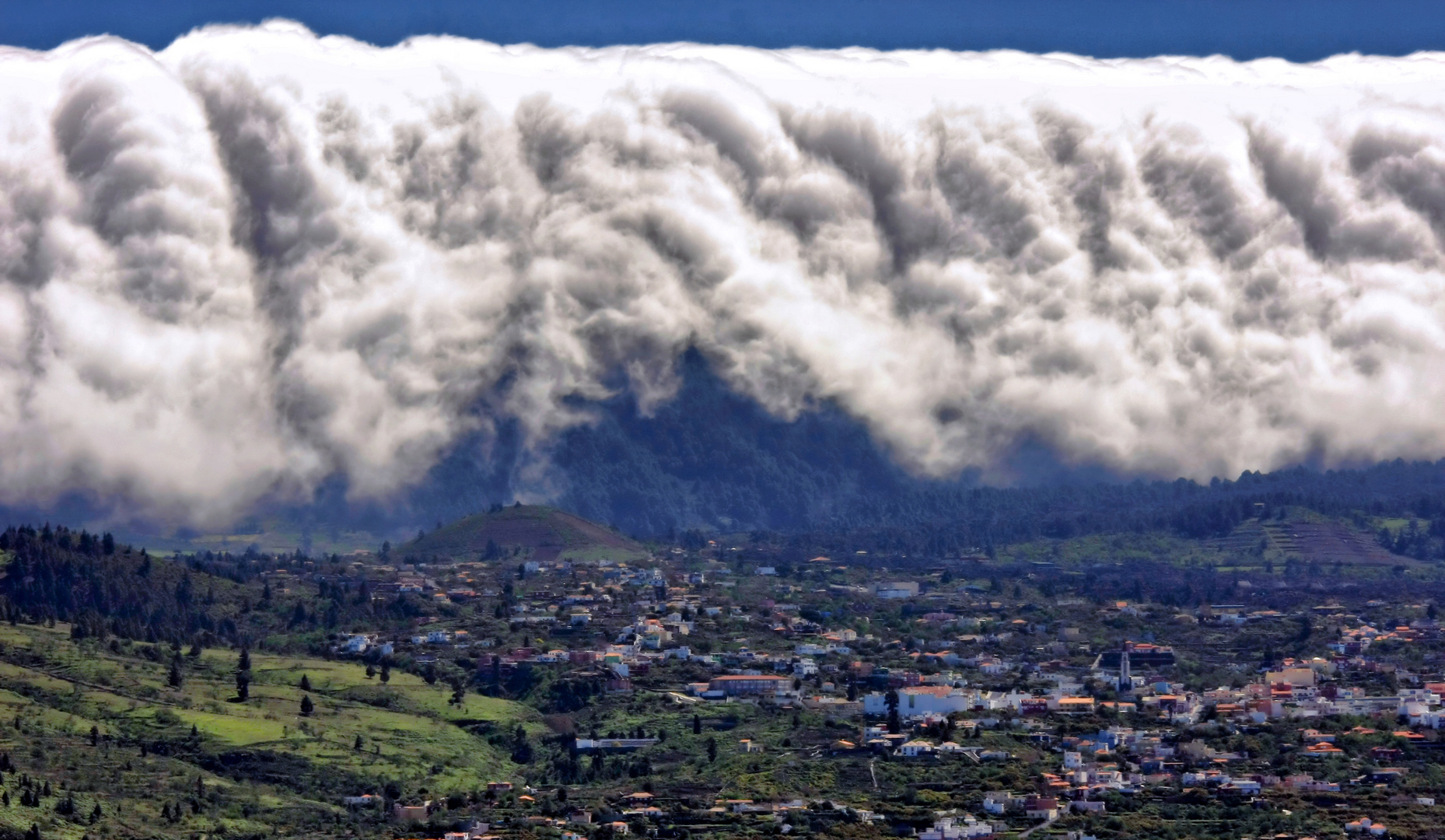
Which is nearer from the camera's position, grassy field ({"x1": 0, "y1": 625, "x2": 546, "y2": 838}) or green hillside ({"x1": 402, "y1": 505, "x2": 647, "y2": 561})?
grassy field ({"x1": 0, "y1": 625, "x2": 546, "y2": 838})

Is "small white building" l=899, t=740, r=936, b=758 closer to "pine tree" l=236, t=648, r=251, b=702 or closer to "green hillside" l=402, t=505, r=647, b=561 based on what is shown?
"pine tree" l=236, t=648, r=251, b=702

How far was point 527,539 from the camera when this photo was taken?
174m

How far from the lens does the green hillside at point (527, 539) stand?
171625 mm

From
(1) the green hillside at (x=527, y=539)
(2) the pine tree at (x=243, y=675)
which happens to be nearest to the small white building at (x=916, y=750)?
(2) the pine tree at (x=243, y=675)

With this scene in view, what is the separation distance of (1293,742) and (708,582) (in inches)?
2326

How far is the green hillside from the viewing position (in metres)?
172

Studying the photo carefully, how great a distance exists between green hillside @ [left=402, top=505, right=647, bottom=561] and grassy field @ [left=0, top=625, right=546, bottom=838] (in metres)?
46.3

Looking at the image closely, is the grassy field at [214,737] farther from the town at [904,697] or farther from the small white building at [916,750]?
the small white building at [916,750]

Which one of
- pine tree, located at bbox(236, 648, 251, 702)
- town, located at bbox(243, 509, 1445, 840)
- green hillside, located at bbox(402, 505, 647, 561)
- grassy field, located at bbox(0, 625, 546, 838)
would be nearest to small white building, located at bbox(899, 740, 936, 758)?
town, located at bbox(243, 509, 1445, 840)

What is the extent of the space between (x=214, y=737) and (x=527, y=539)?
225ft

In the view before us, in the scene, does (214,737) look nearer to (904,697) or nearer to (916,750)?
(916,750)

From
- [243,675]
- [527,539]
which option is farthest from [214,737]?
[527,539]

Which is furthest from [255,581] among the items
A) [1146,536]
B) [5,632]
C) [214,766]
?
[1146,536]

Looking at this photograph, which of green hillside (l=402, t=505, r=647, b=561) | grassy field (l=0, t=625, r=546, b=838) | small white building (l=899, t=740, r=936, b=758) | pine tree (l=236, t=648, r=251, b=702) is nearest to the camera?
grassy field (l=0, t=625, r=546, b=838)
